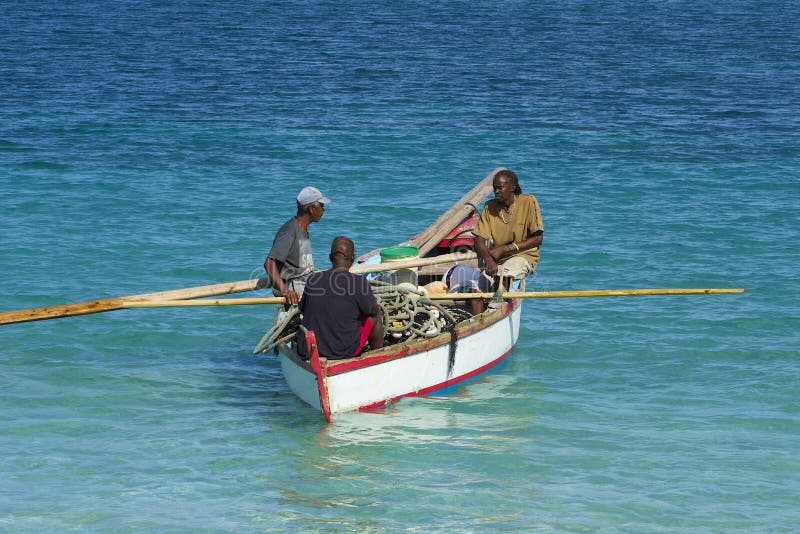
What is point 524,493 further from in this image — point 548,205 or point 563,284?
point 548,205

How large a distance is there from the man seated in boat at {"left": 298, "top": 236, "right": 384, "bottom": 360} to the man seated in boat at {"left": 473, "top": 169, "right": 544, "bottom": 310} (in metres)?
2.59

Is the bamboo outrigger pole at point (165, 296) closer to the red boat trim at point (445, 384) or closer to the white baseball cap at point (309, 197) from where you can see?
the white baseball cap at point (309, 197)


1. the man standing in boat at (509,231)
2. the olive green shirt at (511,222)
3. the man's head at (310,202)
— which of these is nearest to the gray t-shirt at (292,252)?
the man's head at (310,202)

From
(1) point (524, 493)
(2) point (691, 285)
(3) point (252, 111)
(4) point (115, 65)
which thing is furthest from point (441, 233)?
(4) point (115, 65)

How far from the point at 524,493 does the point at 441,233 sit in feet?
17.9

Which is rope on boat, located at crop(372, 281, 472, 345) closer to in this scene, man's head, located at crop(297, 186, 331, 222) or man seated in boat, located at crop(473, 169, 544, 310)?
man's head, located at crop(297, 186, 331, 222)

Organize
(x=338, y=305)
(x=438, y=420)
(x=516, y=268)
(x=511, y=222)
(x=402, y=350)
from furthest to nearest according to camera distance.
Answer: (x=511, y=222) < (x=516, y=268) < (x=438, y=420) < (x=402, y=350) < (x=338, y=305)

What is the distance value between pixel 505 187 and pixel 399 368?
9.20 ft

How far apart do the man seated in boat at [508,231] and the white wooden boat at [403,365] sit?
0.44 m

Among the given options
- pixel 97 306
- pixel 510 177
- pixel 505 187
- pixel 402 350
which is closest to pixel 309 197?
pixel 402 350

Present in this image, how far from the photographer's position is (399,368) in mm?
11266

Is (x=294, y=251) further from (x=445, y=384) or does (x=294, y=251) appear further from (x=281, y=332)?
(x=445, y=384)

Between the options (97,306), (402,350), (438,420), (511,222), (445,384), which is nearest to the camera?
(97,306)

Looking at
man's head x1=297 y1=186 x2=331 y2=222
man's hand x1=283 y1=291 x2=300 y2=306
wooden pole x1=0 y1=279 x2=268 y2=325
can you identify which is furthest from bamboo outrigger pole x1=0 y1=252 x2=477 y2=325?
man's head x1=297 y1=186 x2=331 y2=222
